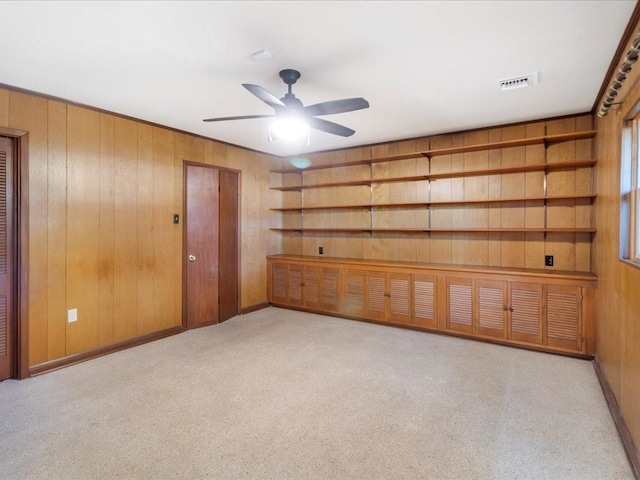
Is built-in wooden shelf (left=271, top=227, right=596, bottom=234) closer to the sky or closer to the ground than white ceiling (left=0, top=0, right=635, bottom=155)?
closer to the ground

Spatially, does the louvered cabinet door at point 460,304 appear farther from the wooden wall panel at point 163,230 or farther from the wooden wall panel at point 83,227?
the wooden wall panel at point 83,227

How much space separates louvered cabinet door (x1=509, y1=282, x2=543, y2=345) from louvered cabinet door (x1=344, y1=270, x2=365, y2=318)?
176 cm

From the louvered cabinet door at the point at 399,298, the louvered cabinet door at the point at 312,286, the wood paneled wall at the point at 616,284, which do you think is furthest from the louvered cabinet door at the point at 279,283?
the wood paneled wall at the point at 616,284

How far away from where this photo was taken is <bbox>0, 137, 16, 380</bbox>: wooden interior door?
2.88 metres

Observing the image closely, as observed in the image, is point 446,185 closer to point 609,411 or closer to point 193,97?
point 609,411

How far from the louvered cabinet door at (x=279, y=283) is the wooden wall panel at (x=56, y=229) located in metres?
2.81

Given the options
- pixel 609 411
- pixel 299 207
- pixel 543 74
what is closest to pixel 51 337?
pixel 299 207

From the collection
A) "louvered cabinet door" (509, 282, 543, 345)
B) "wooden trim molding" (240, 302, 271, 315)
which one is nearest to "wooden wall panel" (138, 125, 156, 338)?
"wooden trim molding" (240, 302, 271, 315)

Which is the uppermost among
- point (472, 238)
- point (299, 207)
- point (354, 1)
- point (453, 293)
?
point (354, 1)

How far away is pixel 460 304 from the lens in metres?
3.95

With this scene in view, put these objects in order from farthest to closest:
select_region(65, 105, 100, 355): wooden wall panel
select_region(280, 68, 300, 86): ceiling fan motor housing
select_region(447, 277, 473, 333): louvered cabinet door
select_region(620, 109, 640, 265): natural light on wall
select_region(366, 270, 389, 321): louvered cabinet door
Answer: select_region(366, 270, 389, 321): louvered cabinet door, select_region(447, 277, 473, 333): louvered cabinet door, select_region(65, 105, 100, 355): wooden wall panel, select_region(280, 68, 300, 86): ceiling fan motor housing, select_region(620, 109, 640, 265): natural light on wall

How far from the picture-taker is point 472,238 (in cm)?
432

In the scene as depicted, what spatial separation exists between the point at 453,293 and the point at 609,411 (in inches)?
68.7

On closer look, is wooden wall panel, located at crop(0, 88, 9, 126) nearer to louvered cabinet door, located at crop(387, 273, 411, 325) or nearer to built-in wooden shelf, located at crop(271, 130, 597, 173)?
built-in wooden shelf, located at crop(271, 130, 597, 173)
